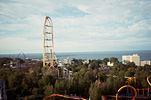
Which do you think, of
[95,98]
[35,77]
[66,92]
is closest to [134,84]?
[95,98]

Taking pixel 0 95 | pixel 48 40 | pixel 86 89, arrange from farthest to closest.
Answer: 1. pixel 48 40
2. pixel 86 89
3. pixel 0 95

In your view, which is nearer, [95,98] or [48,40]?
[95,98]

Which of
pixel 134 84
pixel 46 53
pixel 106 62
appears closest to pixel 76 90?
pixel 134 84

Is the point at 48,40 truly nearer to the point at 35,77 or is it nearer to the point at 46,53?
the point at 46,53

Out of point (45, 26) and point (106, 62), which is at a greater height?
point (45, 26)

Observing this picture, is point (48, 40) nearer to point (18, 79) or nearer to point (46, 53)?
point (46, 53)

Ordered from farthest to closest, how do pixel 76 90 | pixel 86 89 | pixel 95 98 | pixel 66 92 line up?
1. pixel 86 89
2. pixel 76 90
3. pixel 66 92
4. pixel 95 98

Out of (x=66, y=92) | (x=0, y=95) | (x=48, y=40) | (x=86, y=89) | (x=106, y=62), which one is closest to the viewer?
(x=0, y=95)

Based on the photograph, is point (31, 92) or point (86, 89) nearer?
point (31, 92)

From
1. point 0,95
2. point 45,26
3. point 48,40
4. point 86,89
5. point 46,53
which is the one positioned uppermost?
point 45,26
